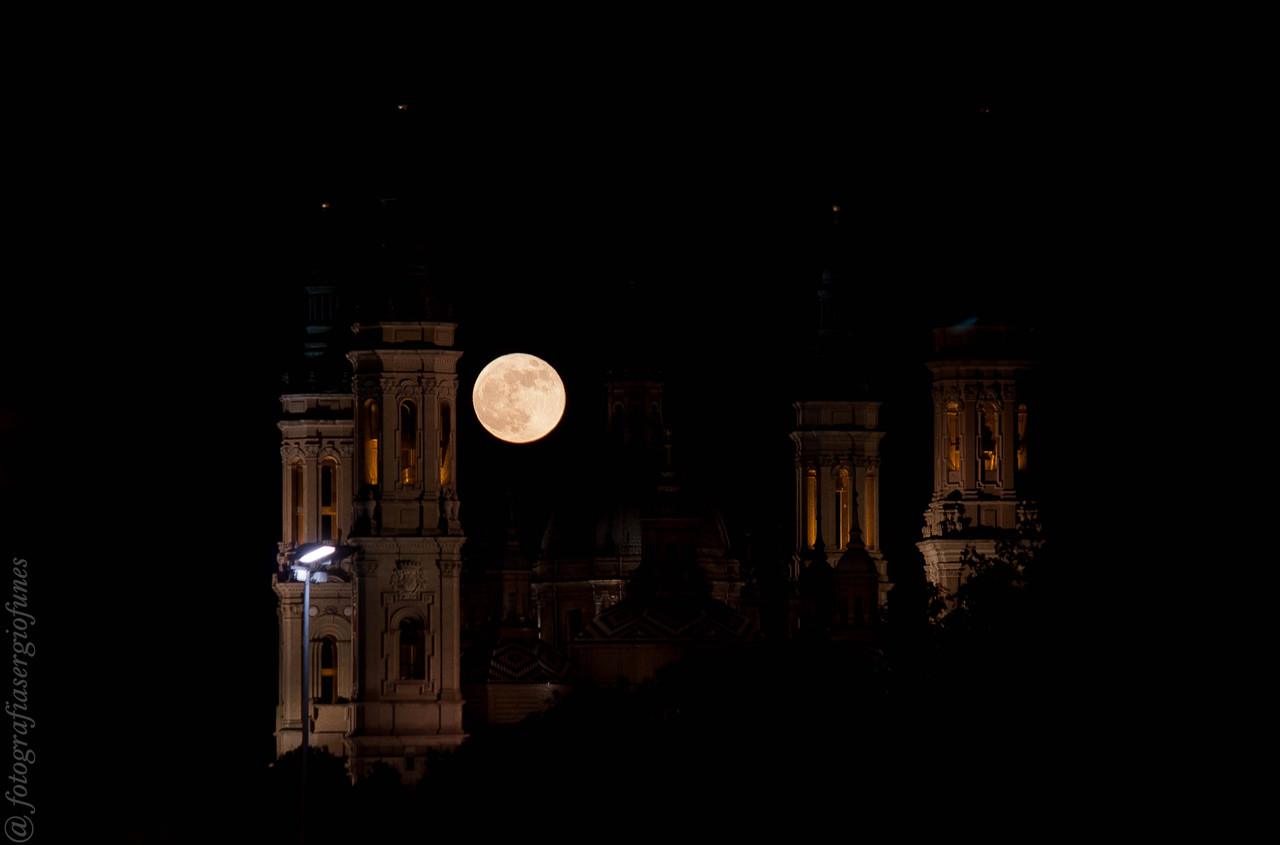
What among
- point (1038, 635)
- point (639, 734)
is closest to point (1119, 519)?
point (1038, 635)

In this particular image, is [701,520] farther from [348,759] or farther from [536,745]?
[536,745]

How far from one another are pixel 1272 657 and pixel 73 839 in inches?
524

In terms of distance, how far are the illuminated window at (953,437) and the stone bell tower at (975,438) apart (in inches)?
0.9

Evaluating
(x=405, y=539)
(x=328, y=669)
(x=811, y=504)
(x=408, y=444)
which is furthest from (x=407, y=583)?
(x=811, y=504)

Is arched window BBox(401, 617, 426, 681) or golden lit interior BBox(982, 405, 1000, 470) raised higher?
golden lit interior BBox(982, 405, 1000, 470)

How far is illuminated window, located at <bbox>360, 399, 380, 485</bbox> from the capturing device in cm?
9319

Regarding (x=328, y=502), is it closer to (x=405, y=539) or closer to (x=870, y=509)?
(x=870, y=509)

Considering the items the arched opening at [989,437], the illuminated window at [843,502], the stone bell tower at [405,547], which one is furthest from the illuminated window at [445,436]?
the illuminated window at [843,502]

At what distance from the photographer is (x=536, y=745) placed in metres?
A: 79.9

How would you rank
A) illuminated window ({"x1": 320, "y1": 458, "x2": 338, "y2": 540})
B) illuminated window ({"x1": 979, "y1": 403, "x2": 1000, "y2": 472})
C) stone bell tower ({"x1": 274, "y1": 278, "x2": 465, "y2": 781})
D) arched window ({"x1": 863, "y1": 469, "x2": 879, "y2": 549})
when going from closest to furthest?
stone bell tower ({"x1": 274, "y1": 278, "x2": 465, "y2": 781})
illuminated window ({"x1": 979, "y1": 403, "x2": 1000, "y2": 472})
illuminated window ({"x1": 320, "y1": 458, "x2": 338, "y2": 540})
arched window ({"x1": 863, "y1": 469, "x2": 879, "y2": 549})

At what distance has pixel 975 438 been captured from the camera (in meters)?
98.8

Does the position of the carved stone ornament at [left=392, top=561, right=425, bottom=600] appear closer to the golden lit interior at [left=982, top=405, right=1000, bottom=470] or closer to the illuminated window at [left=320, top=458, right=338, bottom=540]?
the golden lit interior at [left=982, top=405, right=1000, bottom=470]

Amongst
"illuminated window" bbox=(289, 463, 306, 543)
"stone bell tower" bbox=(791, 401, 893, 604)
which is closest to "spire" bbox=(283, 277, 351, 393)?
"illuminated window" bbox=(289, 463, 306, 543)

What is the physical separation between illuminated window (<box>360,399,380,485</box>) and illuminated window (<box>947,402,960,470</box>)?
44.2ft
